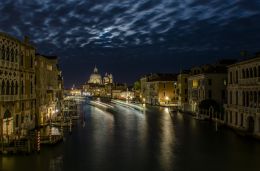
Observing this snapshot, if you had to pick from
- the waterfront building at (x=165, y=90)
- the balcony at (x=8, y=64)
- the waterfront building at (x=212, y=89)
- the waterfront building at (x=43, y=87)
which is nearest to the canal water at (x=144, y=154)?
the balcony at (x=8, y=64)

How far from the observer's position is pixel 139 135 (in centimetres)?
4791

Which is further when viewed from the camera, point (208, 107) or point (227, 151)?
point (208, 107)

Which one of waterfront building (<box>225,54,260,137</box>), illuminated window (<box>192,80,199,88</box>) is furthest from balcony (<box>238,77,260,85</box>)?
illuminated window (<box>192,80,199,88</box>)

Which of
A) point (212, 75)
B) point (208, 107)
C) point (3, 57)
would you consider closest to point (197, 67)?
point (212, 75)

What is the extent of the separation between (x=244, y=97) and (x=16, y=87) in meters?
32.7

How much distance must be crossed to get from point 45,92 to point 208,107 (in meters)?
33.2

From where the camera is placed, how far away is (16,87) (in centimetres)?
4353

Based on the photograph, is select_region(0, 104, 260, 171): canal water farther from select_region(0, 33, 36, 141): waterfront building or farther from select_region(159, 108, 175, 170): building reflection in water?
select_region(0, 33, 36, 141): waterfront building

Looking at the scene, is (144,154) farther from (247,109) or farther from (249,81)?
(249,81)

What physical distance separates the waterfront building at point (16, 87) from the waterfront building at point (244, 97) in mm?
30540

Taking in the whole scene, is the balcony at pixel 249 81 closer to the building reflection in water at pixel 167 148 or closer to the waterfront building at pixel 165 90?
the building reflection in water at pixel 167 148

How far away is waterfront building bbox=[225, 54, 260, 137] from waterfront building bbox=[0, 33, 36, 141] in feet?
100

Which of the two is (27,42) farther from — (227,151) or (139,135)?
(227,151)

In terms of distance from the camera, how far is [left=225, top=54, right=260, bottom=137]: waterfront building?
45.6 meters
